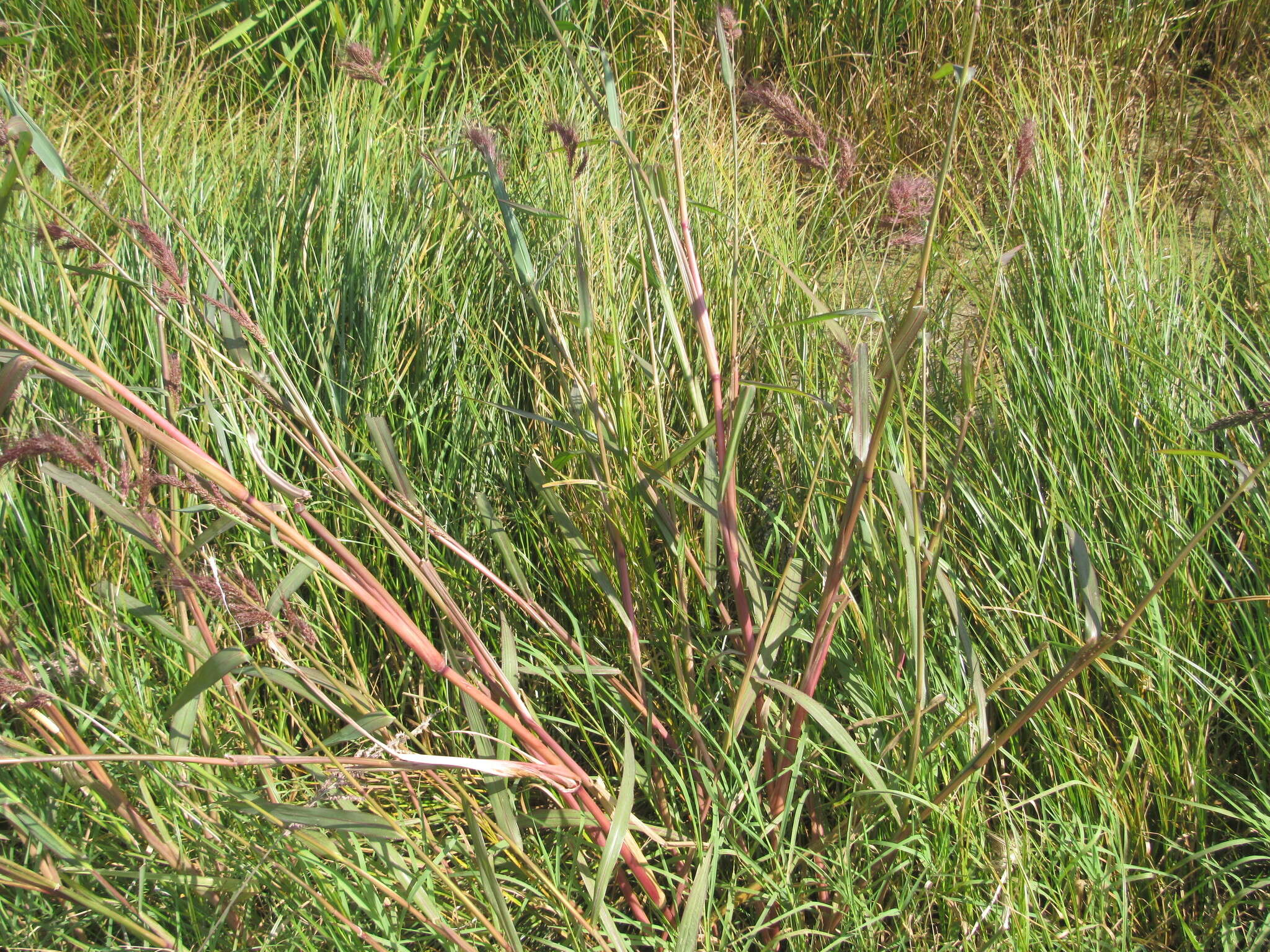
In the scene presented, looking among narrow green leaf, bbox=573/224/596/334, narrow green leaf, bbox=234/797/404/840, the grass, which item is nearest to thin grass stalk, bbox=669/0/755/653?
the grass

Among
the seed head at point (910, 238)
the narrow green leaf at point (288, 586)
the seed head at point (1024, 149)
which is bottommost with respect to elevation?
the narrow green leaf at point (288, 586)

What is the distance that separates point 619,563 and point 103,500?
1.93 feet

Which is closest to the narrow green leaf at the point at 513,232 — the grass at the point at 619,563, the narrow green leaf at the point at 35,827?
the grass at the point at 619,563

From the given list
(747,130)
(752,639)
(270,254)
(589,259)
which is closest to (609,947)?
(752,639)

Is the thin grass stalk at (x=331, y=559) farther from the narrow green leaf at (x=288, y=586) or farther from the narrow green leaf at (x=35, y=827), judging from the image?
the narrow green leaf at (x=35, y=827)

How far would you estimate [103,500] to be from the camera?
0.74m

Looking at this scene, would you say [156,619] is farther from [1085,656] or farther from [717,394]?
[1085,656]

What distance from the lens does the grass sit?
0.93 m

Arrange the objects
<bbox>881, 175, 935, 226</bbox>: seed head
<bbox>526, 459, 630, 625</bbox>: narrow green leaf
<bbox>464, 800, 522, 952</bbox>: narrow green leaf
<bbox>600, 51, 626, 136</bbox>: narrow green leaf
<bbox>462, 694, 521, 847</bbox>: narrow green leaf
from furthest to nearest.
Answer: <bbox>881, 175, 935, 226</bbox>: seed head, <bbox>526, 459, 630, 625</bbox>: narrow green leaf, <bbox>600, 51, 626, 136</bbox>: narrow green leaf, <bbox>462, 694, 521, 847</bbox>: narrow green leaf, <bbox>464, 800, 522, 952</bbox>: narrow green leaf

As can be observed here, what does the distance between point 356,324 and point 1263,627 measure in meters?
1.52

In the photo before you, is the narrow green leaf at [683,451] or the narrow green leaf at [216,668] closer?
the narrow green leaf at [216,668]

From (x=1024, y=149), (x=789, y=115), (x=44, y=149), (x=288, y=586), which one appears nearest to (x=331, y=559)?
(x=288, y=586)

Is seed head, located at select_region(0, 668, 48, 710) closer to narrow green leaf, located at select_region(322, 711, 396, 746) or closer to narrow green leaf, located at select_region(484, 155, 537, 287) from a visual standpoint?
narrow green leaf, located at select_region(322, 711, 396, 746)

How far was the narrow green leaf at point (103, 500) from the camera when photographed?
72 centimetres
